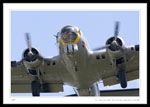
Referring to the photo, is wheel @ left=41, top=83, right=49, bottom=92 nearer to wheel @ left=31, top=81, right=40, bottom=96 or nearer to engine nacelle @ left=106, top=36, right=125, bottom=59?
wheel @ left=31, top=81, right=40, bottom=96

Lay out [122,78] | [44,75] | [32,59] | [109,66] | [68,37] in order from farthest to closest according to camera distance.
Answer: [44,75]
[109,66]
[32,59]
[122,78]
[68,37]

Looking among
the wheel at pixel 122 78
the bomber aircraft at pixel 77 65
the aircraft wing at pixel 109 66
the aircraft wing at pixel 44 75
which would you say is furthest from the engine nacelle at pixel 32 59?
the wheel at pixel 122 78

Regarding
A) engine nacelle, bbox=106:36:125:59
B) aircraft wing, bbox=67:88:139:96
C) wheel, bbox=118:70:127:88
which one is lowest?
aircraft wing, bbox=67:88:139:96

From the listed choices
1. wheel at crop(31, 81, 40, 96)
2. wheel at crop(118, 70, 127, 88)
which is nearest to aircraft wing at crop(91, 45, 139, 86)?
wheel at crop(118, 70, 127, 88)

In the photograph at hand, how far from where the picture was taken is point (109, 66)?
22.3 m

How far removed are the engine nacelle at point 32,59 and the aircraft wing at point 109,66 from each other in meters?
3.78

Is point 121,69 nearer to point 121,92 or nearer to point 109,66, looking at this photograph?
point 109,66

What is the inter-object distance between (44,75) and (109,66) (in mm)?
4897

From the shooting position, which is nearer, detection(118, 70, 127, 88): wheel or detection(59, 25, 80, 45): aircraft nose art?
detection(59, 25, 80, 45): aircraft nose art

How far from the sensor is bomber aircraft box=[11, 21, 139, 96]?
2030 centimetres

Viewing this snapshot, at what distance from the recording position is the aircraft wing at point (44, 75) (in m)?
22.5

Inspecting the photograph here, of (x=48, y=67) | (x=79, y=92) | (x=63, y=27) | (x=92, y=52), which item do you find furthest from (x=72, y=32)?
(x=79, y=92)

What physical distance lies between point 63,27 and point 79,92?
19.7 ft

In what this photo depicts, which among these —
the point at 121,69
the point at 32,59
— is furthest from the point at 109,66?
the point at 32,59
